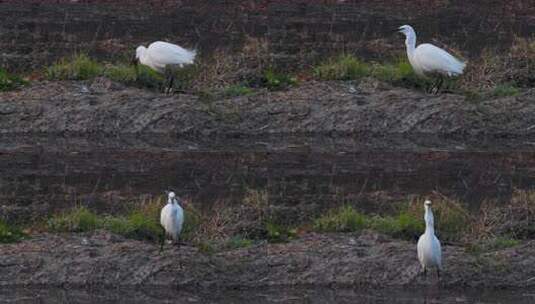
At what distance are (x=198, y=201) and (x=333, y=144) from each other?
2700 millimetres

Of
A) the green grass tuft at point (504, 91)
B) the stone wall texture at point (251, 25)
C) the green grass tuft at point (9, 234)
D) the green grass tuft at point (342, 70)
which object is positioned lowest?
the green grass tuft at point (9, 234)

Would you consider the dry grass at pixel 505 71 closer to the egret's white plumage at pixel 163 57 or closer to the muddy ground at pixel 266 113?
the muddy ground at pixel 266 113

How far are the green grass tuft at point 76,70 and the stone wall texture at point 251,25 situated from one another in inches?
25.3

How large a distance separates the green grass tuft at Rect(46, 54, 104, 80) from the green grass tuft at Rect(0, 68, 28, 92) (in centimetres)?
35

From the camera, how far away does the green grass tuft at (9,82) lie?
19.1 m

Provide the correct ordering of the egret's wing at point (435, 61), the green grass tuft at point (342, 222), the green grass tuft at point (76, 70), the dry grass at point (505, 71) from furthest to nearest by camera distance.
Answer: the dry grass at point (505, 71), the green grass tuft at point (76, 70), the egret's wing at point (435, 61), the green grass tuft at point (342, 222)

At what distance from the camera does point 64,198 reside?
15.8 m

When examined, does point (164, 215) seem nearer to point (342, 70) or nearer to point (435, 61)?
point (342, 70)

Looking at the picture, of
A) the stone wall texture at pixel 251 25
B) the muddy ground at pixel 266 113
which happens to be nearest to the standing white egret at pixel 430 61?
the muddy ground at pixel 266 113

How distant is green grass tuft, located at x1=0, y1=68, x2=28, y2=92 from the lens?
19062mm

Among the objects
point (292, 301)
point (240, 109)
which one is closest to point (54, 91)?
point (240, 109)

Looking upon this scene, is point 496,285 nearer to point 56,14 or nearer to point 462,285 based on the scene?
point 462,285

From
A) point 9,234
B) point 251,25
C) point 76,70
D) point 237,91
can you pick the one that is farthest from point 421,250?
point 251,25

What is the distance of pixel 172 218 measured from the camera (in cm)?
1429
